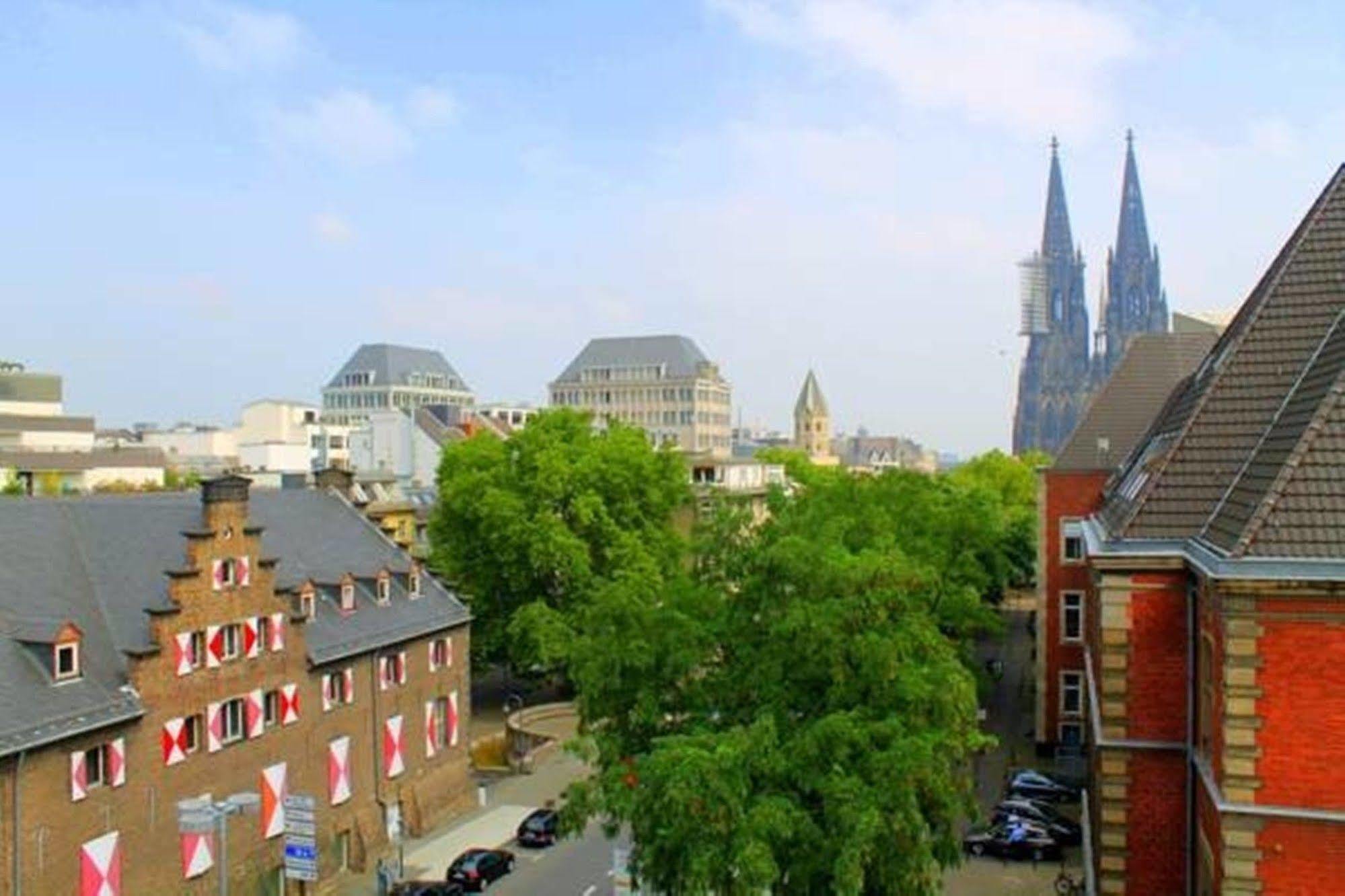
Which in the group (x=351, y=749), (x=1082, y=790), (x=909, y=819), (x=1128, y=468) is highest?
(x=1128, y=468)

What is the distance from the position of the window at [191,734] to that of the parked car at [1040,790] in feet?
→ 80.2

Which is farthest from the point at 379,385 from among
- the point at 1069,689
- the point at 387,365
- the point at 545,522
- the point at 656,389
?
the point at 1069,689

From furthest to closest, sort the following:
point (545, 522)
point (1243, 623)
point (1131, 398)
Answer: point (545, 522) → point (1131, 398) → point (1243, 623)

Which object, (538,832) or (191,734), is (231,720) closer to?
(191,734)

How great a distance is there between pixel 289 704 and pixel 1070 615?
2830cm

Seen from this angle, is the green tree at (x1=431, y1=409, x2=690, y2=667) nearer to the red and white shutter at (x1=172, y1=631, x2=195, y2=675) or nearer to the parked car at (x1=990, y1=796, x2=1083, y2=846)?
the parked car at (x1=990, y1=796, x2=1083, y2=846)

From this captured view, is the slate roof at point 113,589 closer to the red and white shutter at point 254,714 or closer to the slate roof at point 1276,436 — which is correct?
the red and white shutter at point 254,714

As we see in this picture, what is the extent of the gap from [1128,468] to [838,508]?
8.39 m

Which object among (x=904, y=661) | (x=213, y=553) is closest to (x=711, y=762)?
(x=904, y=661)

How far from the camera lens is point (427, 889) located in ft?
103

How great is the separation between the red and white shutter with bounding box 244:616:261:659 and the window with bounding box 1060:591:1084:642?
95.0ft

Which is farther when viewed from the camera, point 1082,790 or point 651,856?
point 1082,790

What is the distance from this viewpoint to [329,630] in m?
35.9

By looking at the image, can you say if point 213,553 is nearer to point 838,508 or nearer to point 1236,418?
point 838,508
